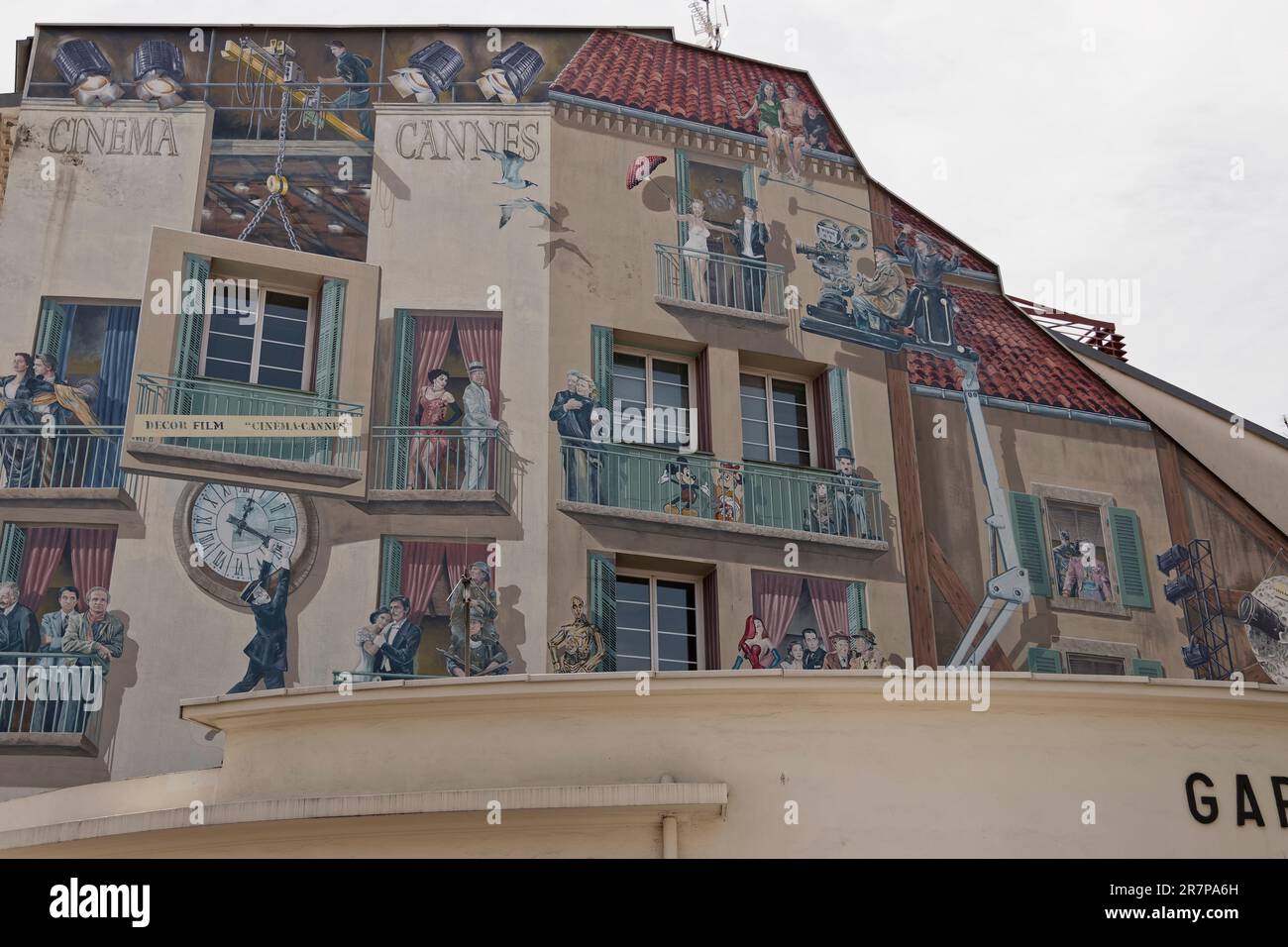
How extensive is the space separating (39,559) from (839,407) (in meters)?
8.35

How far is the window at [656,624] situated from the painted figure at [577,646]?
0.42 metres

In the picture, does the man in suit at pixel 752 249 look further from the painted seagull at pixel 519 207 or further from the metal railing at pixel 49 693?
the metal railing at pixel 49 693

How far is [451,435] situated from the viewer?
608 inches

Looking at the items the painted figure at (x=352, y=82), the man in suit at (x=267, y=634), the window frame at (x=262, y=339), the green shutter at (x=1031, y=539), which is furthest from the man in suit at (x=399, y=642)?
the green shutter at (x=1031, y=539)

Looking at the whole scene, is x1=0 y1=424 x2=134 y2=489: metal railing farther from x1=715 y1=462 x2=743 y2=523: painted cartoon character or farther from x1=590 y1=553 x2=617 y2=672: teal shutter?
x1=715 y1=462 x2=743 y2=523: painted cartoon character

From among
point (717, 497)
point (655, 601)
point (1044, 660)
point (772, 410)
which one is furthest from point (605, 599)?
point (1044, 660)

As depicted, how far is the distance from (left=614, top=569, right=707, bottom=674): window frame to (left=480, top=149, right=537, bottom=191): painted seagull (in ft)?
14.5

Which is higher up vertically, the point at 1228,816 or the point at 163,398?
the point at 163,398

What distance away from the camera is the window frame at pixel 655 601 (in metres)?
15.4
